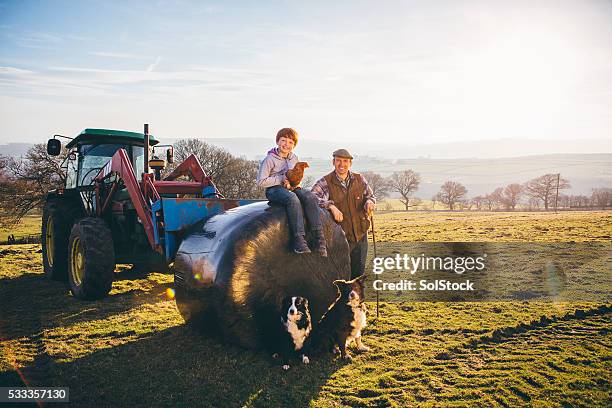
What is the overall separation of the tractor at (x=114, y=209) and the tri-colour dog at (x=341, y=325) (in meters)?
2.52

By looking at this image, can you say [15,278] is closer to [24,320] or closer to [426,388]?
[24,320]

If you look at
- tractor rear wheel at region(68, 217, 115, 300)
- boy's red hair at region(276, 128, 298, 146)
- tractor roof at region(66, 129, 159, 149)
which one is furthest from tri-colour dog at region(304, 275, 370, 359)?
tractor roof at region(66, 129, 159, 149)

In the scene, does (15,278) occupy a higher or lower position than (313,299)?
lower

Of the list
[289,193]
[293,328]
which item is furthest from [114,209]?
[293,328]

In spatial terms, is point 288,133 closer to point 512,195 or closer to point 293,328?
point 293,328

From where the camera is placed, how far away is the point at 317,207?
6.05 m

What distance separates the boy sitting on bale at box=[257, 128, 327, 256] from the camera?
5789 millimetres

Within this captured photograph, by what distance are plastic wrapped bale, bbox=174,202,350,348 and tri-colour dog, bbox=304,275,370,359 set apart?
42cm

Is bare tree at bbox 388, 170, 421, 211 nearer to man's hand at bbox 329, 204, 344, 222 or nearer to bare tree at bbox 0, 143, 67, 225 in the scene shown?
bare tree at bbox 0, 143, 67, 225

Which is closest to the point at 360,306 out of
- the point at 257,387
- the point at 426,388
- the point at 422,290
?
the point at 426,388

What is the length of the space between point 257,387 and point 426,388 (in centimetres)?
181

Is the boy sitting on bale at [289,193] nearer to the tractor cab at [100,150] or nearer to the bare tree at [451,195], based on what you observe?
the tractor cab at [100,150]

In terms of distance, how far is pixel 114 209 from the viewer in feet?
30.8

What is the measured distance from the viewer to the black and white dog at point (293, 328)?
17.1 feet
